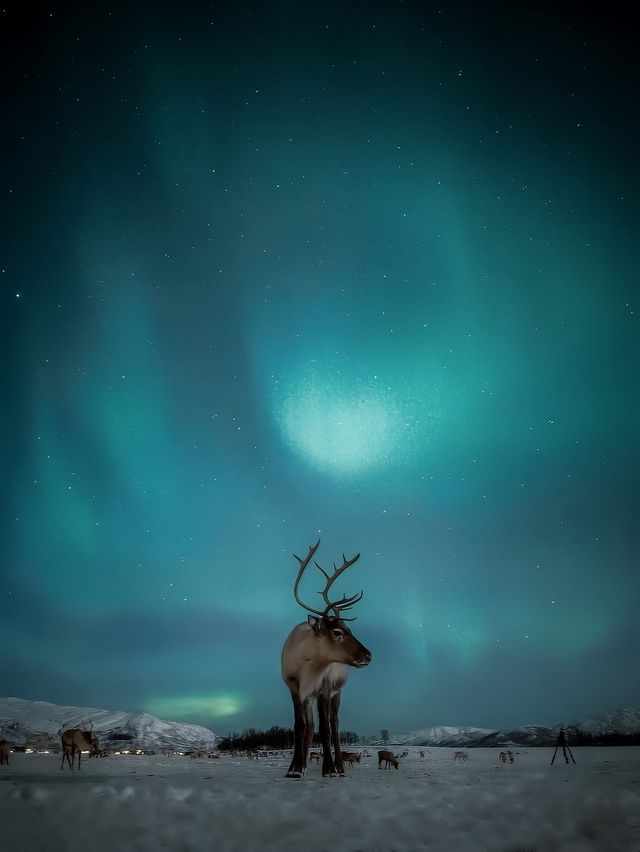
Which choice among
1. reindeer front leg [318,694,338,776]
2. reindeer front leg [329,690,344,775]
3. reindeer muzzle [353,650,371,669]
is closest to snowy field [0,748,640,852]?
reindeer front leg [318,694,338,776]

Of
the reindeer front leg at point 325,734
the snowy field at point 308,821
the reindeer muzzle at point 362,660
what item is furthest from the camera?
the reindeer muzzle at point 362,660

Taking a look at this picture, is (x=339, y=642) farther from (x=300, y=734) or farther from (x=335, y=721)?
(x=335, y=721)

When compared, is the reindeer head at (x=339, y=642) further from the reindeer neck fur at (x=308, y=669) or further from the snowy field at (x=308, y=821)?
the snowy field at (x=308, y=821)

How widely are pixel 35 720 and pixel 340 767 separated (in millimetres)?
203389

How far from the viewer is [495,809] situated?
526 cm

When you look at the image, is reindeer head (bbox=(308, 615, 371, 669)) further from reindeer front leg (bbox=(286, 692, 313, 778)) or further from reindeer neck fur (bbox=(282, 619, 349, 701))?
reindeer front leg (bbox=(286, 692, 313, 778))

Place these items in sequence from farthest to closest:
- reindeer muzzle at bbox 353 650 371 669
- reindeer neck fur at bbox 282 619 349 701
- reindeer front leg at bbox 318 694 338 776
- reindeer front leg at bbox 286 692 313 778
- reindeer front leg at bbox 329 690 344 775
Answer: reindeer front leg at bbox 329 690 344 775 < reindeer neck fur at bbox 282 619 349 701 < reindeer muzzle at bbox 353 650 371 669 < reindeer front leg at bbox 318 694 338 776 < reindeer front leg at bbox 286 692 313 778

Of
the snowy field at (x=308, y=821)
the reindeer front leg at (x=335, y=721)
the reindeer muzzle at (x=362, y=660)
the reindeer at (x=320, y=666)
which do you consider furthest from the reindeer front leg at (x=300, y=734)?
the snowy field at (x=308, y=821)

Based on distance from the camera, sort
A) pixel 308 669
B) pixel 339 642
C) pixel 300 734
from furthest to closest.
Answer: pixel 339 642
pixel 308 669
pixel 300 734

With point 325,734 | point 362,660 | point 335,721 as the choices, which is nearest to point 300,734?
point 325,734

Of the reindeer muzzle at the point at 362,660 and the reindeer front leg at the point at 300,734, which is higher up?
the reindeer muzzle at the point at 362,660

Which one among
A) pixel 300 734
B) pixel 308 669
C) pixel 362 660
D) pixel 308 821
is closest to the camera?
pixel 308 821

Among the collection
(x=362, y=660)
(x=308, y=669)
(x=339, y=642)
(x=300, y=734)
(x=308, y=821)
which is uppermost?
(x=339, y=642)

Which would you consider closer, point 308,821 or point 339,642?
point 308,821
